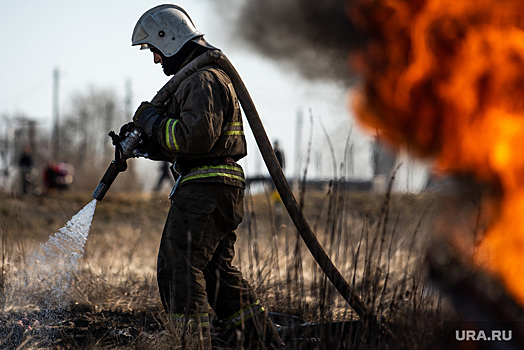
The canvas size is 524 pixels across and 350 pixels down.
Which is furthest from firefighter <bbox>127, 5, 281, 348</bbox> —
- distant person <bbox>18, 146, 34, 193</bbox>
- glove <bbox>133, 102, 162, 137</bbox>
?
distant person <bbox>18, 146, 34, 193</bbox>

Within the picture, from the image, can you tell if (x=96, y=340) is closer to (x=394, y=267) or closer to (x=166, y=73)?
(x=166, y=73)

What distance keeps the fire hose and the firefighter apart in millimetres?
63

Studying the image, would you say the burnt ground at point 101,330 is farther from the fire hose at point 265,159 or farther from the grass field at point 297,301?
the fire hose at point 265,159

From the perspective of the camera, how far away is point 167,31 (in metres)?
4.02

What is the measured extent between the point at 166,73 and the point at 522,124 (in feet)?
7.64

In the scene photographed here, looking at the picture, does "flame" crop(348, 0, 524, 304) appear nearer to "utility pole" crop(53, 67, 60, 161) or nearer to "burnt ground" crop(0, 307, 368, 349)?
"burnt ground" crop(0, 307, 368, 349)

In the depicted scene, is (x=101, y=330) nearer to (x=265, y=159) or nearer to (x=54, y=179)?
(x=265, y=159)

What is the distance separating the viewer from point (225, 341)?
4.16 meters

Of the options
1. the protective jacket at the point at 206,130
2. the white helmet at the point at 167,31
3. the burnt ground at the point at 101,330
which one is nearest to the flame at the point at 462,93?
the protective jacket at the point at 206,130

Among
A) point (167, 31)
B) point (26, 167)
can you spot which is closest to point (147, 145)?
point (167, 31)

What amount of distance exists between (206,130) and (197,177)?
1.03 ft

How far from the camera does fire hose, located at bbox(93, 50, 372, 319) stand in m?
3.79

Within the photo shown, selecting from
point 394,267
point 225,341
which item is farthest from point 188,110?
point 394,267

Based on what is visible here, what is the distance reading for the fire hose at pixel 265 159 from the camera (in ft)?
12.5
